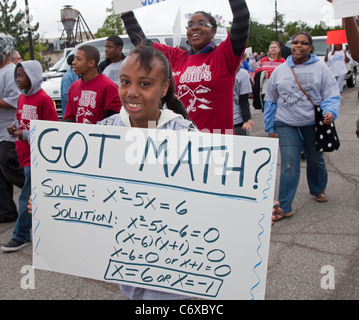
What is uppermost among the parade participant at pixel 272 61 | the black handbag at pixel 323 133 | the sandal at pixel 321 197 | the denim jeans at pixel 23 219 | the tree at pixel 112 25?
the tree at pixel 112 25

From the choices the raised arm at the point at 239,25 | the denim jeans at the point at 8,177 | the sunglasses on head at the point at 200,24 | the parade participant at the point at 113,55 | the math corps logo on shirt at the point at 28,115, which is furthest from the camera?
the parade participant at the point at 113,55

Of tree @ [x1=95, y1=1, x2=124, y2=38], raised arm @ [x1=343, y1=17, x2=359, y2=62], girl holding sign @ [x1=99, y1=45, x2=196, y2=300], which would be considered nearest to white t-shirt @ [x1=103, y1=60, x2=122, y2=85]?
raised arm @ [x1=343, y1=17, x2=359, y2=62]

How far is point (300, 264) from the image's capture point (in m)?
3.26

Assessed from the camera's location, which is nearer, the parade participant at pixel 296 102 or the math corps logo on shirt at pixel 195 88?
the math corps logo on shirt at pixel 195 88

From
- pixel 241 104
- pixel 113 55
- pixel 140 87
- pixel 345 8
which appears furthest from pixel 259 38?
pixel 140 87

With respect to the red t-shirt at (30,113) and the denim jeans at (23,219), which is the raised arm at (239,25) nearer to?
the red t-shirt at (30,113)

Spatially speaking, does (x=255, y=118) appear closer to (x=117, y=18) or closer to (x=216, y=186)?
(x=216, y=186)

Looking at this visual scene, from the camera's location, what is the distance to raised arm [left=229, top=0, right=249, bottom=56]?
2.42 meters

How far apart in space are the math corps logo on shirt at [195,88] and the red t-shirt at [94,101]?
83 cm

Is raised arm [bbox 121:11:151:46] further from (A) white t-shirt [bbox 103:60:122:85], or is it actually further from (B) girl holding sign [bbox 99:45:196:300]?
(A) white t-shirt [bbox 103:60:122:85]

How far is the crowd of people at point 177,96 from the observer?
1.96 meters

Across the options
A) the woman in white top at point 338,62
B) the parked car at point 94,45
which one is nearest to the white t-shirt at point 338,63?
the woman in white top at point 338,62

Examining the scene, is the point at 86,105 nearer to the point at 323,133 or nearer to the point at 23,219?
the point at 23,219
